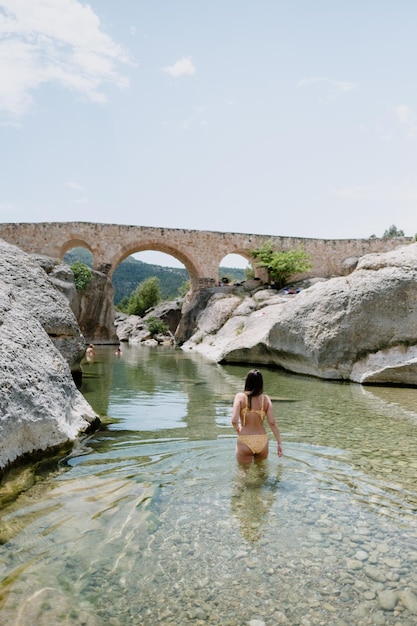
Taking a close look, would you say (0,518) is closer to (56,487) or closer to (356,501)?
(56,487)

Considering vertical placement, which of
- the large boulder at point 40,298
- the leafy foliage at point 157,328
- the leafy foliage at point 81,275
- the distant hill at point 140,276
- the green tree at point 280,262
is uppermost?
the distant hill at point 140,276

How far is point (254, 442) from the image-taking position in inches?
184

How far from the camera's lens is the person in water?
15.4ft

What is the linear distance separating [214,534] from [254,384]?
1.77 m

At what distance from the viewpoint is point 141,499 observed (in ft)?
12.4

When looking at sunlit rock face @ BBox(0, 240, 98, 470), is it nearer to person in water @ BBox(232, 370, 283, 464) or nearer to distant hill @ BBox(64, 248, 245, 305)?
person in water @ BBox(232, 370, 283, 464)

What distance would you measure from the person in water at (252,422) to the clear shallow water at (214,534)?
16 centimetres

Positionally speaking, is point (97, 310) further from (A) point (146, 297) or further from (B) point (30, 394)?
(A) point (146, 297)

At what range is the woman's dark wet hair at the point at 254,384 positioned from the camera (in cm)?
463

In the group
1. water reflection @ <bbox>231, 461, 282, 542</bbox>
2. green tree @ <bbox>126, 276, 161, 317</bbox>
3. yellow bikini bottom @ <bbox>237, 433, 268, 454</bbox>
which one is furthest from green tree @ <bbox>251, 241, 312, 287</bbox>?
green tree @ <bbox>126, 276, 161, 317</bbox>

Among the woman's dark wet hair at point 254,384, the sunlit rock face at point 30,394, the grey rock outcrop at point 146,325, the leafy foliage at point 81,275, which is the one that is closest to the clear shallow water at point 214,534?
the sunlit rock face at point 30,394

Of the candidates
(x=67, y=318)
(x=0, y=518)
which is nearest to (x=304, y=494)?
(x=0, y=518)

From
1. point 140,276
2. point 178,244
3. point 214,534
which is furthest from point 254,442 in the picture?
point 140,276

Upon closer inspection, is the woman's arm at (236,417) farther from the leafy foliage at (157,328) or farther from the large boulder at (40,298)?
the leafy foliage at (157,328)
